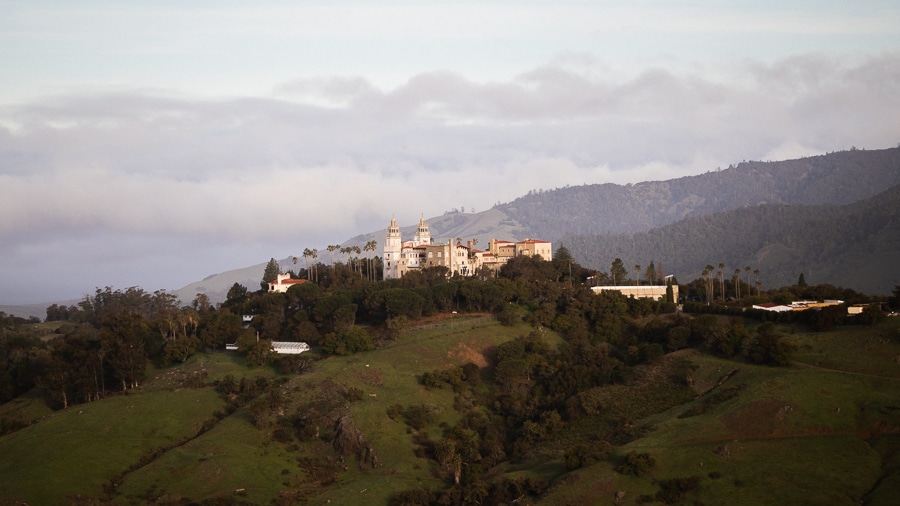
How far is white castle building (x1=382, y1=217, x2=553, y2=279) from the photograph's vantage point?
424ft

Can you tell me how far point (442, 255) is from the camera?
129125mm

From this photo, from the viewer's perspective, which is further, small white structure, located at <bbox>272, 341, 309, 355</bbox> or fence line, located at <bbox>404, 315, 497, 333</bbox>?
fence line, located at <bbox>404, 315, 497, 333</bbox>

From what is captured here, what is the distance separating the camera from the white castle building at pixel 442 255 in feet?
424

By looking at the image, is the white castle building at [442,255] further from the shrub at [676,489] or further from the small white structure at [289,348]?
the shrub at [676,489]

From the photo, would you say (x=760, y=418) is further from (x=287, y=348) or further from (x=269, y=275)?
(x=269, y=275)

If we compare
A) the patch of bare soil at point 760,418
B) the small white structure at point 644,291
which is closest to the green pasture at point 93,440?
the patch of bare soil at point 760,418

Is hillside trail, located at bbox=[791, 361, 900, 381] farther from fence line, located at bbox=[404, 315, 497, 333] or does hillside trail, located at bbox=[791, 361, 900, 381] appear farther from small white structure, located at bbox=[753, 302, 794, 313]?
fence line, located at bbox=[404, 315, 497, 333]

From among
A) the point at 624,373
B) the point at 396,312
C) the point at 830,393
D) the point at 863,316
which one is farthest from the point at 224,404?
the point at 863,316

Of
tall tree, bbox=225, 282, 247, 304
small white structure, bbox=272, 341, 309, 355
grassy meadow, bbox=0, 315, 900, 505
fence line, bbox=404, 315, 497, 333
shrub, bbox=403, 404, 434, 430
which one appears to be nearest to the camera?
grassy meadow, bbox=0, 315, 900, 505

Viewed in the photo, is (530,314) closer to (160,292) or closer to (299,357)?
(299,357)

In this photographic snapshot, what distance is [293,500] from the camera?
2557 inches

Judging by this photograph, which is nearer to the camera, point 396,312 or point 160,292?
point 396,312

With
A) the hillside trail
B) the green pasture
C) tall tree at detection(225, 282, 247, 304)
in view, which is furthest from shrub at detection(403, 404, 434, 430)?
tall tree at detection(225, 282, 247, 304)

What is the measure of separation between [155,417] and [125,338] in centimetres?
1733
